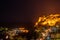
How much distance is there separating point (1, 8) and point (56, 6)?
0.70 metres

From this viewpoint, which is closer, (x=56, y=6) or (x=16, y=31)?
(x=16, y=31)

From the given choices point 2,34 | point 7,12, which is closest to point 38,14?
point 7,12

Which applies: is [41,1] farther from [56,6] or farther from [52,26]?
[52,26]

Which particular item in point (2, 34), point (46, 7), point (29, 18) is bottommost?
point (2, 34)

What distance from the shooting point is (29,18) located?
2197 millimetres

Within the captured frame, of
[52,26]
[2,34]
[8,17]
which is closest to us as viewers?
[52,26]

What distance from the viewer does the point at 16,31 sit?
6.49 feet

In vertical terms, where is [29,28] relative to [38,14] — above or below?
below

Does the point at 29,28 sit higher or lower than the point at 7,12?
lower

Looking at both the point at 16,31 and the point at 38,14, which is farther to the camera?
the point at 38,14

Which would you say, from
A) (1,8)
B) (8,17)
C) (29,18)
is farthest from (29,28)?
(1,8)

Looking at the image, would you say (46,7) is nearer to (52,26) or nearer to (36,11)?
(36,11)

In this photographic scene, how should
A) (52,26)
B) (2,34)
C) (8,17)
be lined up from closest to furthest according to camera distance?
(52,26) < (2,34) < (8,17)

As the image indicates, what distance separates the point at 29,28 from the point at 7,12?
1.15ft
